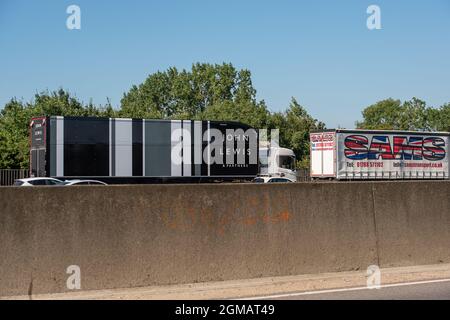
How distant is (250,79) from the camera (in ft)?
316

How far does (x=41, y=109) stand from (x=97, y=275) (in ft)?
171

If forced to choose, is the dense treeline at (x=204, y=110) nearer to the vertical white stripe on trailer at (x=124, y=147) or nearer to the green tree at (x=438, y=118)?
the green tree at (x=438, y=118)

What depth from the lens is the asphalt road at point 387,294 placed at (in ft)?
31.5

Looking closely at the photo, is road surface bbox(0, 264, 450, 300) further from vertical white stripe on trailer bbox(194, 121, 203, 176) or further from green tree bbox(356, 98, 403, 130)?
green tree bbox(356, 98, 403, 130)

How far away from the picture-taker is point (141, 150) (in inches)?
1334

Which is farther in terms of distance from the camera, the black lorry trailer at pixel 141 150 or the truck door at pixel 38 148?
the black lorry trailer at pixel 141 150

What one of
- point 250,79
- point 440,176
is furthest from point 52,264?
point 250,79

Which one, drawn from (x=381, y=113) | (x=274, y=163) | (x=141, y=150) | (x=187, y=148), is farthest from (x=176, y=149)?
(x=381, y=113)

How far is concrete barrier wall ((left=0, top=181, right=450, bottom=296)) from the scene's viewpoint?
31.2 ft

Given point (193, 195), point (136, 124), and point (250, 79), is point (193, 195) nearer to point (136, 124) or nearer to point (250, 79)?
point (136, 124)

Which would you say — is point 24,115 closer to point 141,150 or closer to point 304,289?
point 141,150

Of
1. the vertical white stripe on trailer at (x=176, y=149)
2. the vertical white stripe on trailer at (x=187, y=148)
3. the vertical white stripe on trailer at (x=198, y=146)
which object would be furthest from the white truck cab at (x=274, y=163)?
the vertical white stripe on trailer at (x=176, y=149)

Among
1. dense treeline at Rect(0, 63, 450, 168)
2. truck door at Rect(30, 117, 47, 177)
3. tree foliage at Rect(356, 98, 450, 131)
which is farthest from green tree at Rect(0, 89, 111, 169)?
tree foliage at Rect(356, 98, 450, 131)

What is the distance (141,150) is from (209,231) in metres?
23.5
